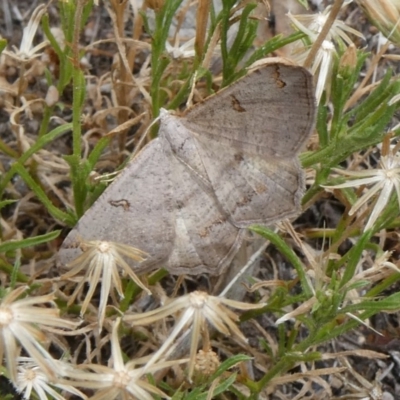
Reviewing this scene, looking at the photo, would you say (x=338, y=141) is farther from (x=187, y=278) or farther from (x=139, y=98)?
(x=139, y=98)

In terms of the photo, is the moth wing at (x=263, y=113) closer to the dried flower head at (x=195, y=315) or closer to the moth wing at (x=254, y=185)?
the moth wing at (x=254, y=185)

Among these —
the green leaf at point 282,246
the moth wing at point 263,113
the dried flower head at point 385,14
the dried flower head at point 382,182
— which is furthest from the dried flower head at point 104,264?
the dried flower head at point 385,14

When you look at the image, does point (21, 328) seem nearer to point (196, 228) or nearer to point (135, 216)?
Answer: point (135, 216)

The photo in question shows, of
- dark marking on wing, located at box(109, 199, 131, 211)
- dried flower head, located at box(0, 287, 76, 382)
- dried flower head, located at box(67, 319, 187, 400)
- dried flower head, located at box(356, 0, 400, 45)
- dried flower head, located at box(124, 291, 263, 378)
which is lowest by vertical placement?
dried flower head, located at box(67, 319, 187, 400)

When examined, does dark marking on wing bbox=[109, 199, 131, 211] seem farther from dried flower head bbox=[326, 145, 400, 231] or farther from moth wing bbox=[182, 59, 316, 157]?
dried flower head bbox=[326, 145, 400, 231]

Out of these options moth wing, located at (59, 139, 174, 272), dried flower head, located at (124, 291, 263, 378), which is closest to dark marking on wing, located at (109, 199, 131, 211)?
moth wing, located at (59, 139, 174, 272)

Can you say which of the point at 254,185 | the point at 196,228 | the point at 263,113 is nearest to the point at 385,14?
the point at 263,113

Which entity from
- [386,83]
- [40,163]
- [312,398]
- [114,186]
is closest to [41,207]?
[40,163]

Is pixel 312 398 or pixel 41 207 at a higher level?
pixel 41 207
